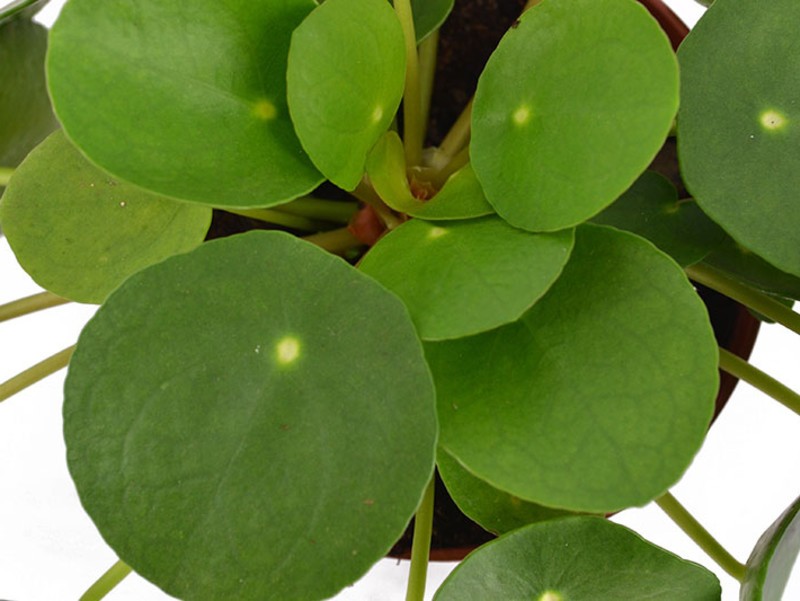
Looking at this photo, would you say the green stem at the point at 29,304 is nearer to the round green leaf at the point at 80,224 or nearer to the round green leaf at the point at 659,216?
the round green leaf at the point at 80,224

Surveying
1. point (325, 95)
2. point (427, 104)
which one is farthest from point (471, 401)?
point (427, 104)

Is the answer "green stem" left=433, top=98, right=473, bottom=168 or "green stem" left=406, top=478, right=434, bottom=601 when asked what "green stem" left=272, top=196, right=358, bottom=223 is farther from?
"green stem" left=406, top=478, right=434, bottom=601

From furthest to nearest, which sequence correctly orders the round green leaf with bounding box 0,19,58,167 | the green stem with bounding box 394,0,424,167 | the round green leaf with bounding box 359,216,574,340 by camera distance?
1. the round green leaf with bounding box 0,19,58,167
2. the green stem with bounding box 394,0,424,167
3. the round green leaf with bounding box 359,216,574,340

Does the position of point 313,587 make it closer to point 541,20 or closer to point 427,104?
point 541,20

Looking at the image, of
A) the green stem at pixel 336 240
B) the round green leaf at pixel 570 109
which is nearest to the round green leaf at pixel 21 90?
the green stem at pixel 336 240

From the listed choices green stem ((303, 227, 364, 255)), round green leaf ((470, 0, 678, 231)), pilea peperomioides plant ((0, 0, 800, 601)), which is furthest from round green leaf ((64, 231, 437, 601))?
green stem ((303, 227, 364, 255))

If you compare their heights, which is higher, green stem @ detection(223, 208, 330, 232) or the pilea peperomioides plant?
the pilea peperomioides plant
